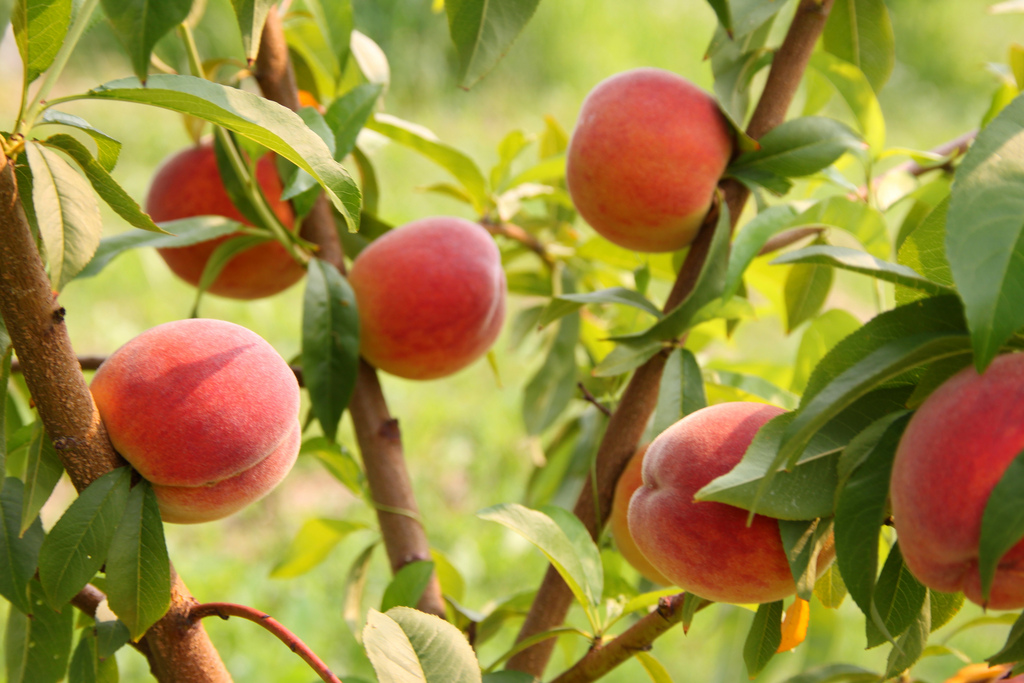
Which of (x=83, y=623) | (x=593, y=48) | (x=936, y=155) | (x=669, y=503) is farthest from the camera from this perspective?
(x=593, y=48)

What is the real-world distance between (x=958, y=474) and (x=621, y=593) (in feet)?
1.10

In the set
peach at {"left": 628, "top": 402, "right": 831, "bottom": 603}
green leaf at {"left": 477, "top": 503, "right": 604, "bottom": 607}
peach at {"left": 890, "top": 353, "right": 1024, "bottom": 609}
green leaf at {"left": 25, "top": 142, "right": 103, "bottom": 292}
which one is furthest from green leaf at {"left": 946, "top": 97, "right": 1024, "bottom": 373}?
green leaf at {"left": 25, "top": 142, "right": 103, "bottom": 292}

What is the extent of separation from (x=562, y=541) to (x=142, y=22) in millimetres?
331

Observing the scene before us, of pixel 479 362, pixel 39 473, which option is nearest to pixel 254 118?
pixel 39 473

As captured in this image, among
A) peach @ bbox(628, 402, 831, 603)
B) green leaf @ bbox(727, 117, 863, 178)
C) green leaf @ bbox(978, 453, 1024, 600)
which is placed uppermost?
green leaf @ bbox(727, 117, 863, 178)

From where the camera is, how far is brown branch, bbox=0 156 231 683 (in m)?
0.34

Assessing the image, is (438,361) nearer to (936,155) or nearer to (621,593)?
(621,593)

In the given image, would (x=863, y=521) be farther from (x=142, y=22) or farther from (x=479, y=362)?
(x=479, y=362)

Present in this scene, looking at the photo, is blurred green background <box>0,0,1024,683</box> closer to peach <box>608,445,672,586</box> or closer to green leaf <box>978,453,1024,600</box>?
peach <box>608,445,672,586</box>

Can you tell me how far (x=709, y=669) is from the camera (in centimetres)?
141

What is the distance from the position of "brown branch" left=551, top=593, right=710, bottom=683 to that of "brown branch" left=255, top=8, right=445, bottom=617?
174 millimetres

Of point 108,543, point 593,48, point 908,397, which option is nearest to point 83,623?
point 108,543

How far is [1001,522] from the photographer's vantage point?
10.4 inches

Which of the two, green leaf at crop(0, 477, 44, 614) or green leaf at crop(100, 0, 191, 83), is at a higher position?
green leaf at crop(100, 0, 191, 83)
